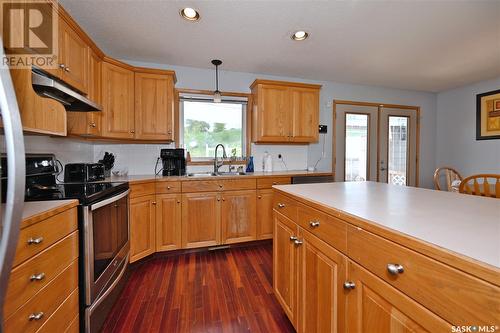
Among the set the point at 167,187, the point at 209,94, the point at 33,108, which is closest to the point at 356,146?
the point at 209,94

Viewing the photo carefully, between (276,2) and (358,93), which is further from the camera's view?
(358,93)

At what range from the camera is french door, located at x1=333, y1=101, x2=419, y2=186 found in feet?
12.5

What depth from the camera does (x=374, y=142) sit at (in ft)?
12.8

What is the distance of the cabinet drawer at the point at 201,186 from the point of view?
8.24 feet

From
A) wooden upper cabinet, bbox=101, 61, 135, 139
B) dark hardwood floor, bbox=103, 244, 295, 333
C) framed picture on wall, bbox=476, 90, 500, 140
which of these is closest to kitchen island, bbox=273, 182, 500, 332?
dark hardwood floor, bbox=103, 244, 295, 333

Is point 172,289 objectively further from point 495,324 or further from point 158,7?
point 158,7

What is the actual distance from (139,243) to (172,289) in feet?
2.12

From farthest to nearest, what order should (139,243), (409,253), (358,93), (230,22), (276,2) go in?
(358,93), (139,243), (230,22), (276,2), (409,253)

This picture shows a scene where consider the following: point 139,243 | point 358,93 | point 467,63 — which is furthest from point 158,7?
point 467,63

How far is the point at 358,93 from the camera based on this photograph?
387 cm

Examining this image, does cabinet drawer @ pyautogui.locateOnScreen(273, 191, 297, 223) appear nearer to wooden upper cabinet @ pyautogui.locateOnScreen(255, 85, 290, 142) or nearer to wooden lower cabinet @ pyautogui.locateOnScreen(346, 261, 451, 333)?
wooden lower cabinet @ pyautogui.locateOnScreen(346, 261, 451, 333)

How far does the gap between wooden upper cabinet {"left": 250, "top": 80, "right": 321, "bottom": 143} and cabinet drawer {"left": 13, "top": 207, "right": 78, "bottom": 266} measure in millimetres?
2297

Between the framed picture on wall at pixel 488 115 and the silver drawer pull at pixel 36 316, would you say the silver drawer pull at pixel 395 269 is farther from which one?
the framed picture on wall at pixel 488 115

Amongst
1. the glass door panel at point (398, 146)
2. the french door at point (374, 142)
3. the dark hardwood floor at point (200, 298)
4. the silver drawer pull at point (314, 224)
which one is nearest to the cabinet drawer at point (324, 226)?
the silver drawer pull at point (314, 224)
